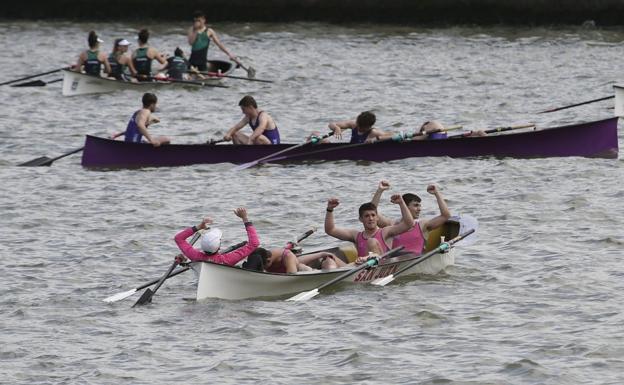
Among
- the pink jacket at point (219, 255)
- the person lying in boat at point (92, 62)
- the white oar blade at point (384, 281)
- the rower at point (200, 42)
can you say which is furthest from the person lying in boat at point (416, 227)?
the rower at point (200, 42)

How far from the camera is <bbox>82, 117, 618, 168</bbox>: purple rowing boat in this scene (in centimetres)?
2505

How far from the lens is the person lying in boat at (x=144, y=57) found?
32.9 meters

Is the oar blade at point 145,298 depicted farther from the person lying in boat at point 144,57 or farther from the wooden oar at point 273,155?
the person lying in boat at point 144,57

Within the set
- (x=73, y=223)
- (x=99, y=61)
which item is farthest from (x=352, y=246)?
(x=99, y=61)

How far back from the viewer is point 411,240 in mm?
18375

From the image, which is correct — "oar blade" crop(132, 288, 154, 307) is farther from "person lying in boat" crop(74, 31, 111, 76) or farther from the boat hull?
"person lying in boat" crop(74, 31, 111, 76)

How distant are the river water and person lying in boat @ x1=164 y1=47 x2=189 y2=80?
0.60 m

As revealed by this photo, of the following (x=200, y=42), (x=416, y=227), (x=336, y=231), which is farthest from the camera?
(x=200, y=42)

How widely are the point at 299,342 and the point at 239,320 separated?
0.94 metres

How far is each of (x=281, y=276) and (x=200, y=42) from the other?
18737 mm

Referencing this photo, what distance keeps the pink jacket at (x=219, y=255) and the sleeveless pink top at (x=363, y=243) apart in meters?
1.63

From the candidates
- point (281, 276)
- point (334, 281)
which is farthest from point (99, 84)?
point (281, 276)

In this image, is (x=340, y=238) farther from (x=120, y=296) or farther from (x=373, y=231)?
(x=120, y=296)

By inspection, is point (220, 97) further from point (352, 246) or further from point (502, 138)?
point (352, 246)
